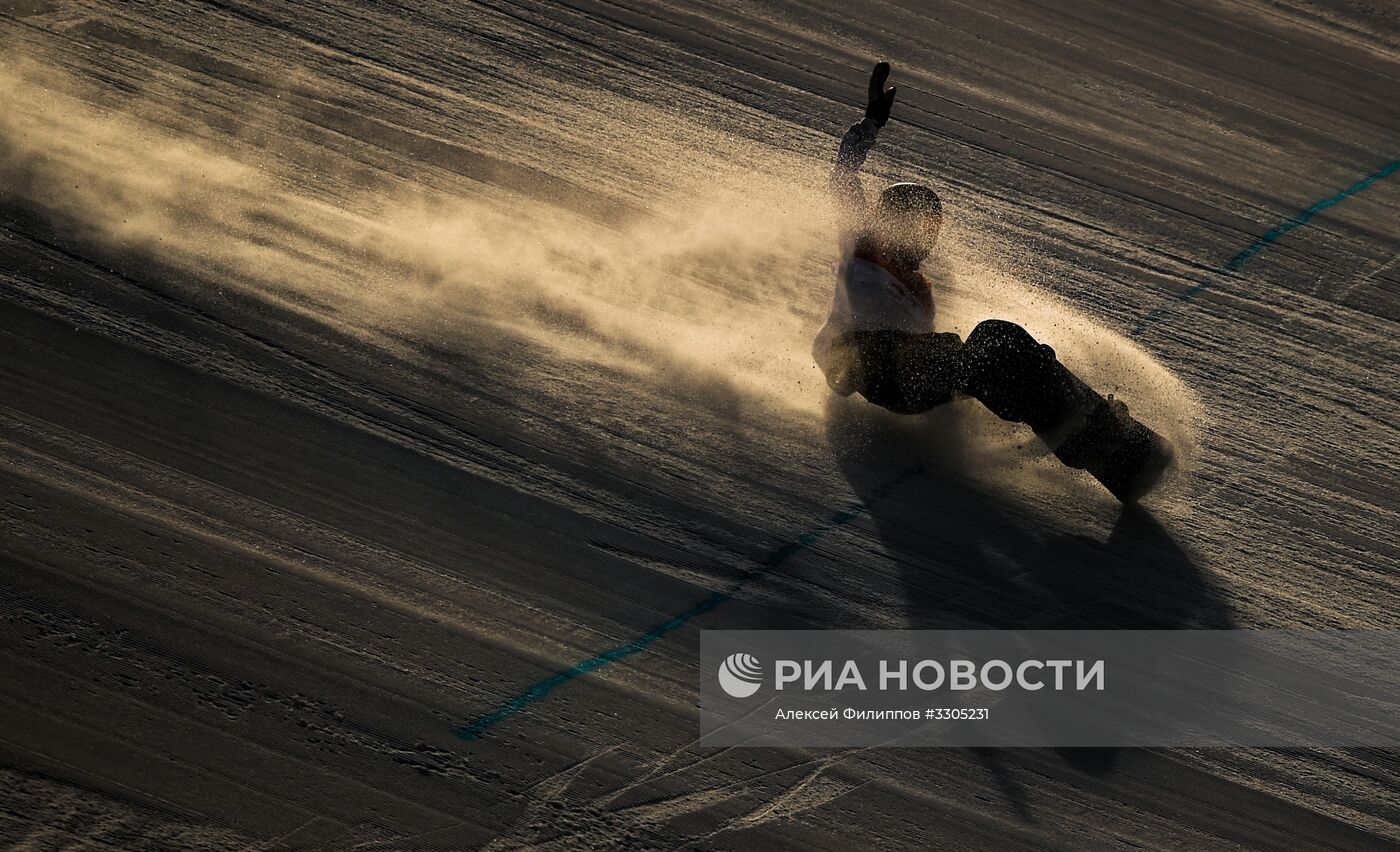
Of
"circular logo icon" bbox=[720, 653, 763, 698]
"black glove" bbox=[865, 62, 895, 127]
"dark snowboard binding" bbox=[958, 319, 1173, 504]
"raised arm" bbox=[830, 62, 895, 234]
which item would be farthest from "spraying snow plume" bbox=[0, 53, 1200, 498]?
"circular logo icon" bbox=[720, 653, 763, 698]

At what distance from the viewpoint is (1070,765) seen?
5691mm

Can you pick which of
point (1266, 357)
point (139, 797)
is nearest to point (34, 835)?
point (139, 797)

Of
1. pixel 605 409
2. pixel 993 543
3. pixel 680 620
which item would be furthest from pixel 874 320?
pixel 680 620

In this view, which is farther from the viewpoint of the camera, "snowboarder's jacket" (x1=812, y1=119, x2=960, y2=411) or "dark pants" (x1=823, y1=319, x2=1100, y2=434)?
"snowboarder's jacket" (x1=812, y1=119, x2=960, y2=411)

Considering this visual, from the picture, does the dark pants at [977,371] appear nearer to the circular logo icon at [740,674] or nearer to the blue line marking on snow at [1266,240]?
the blue line marking on snow at [1266,240]

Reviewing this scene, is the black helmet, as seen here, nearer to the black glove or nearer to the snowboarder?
the snowboarder

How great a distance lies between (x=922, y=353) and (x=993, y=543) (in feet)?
3.52

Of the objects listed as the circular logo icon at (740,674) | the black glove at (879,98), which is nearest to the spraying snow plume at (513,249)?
the black glove at (879,98)

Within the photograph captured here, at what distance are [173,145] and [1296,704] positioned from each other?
7214mm

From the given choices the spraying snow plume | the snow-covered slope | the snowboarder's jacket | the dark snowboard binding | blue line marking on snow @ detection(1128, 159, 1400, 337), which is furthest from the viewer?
blue line marking on snow @ detection(1128, 159, 1400, 337)

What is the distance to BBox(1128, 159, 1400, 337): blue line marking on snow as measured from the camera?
756 cm

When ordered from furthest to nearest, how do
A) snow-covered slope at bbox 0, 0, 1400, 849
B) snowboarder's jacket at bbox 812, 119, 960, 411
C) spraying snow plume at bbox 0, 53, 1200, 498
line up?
spraying snow plume at bbox 0, 53, 1200, 498
snowboarder's jacket at bbox 812, 119, 960, 411
snow-covered slope at bbox 0, 0, 1400, 849

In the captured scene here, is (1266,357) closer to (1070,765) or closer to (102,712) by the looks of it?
(1070,765)

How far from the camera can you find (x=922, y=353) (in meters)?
6.26
